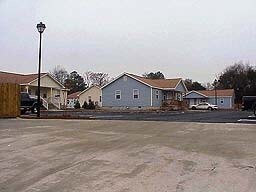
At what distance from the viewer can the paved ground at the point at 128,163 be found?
6262 millimetres

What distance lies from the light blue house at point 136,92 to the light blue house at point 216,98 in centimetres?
2467

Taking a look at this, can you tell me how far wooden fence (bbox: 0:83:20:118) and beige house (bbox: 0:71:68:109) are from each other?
73.1 ft

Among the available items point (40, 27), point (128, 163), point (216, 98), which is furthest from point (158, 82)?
point (128, 163)

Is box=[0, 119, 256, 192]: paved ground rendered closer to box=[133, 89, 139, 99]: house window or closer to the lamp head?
the lamp head

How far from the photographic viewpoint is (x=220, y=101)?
8125 centimetres

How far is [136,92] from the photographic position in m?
52.0

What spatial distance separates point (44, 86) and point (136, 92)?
12230mm

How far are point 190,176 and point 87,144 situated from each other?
4.04m

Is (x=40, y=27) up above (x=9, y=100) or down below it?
above

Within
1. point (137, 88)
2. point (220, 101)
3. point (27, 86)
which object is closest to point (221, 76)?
point (220, 101)

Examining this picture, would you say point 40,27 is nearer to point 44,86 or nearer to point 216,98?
point 44,86

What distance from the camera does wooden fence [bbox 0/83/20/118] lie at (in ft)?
74.4

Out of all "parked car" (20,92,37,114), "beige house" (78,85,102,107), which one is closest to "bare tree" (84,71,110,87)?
"beige house" (78,85,102,107)

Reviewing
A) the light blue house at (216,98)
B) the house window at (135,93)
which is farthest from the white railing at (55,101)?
the light blue house at (216,98)
